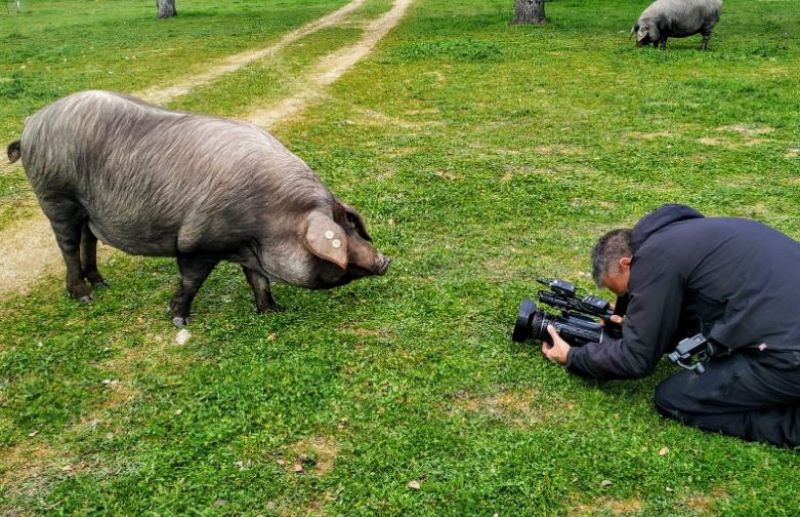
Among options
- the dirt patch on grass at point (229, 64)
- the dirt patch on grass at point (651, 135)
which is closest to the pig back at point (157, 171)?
the dirt patch on grass at point (651, 135)

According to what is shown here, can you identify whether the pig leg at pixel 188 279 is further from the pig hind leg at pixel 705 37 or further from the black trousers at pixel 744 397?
the pig hind leg at pixel 705 37

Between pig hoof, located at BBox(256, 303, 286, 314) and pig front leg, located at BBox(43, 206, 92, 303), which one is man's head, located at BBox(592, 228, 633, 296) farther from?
pig front leg, located at BBox(43, 206, 92, 303)

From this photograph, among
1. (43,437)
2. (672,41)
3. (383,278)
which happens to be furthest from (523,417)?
(672,41)

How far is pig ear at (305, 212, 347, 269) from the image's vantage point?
5547 millimetres

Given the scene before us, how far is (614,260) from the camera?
197 inches

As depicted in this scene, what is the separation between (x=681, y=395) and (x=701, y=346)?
402 millimetres

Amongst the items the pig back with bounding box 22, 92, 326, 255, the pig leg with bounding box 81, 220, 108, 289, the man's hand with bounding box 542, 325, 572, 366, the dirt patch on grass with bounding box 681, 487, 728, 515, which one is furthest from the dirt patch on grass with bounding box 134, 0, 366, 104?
the dirt patch on grass with bounding box 681, 487, 728, 515

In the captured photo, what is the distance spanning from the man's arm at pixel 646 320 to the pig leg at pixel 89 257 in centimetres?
483

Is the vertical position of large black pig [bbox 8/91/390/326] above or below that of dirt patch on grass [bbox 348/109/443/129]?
above

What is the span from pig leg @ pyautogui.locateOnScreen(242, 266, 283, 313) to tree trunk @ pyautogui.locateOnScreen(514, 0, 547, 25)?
778 inches

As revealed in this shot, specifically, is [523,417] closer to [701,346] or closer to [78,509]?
[701,346]

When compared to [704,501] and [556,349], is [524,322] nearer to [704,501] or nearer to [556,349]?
[556,349]

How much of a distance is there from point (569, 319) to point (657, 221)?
112cm

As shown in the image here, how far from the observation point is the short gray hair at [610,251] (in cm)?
502
